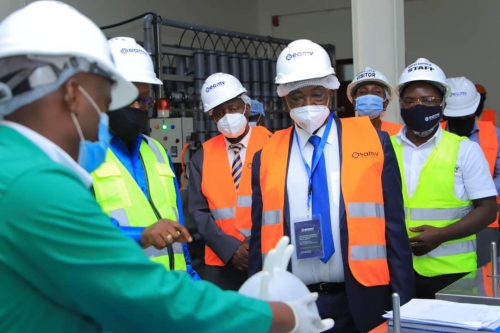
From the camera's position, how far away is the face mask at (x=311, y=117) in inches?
110

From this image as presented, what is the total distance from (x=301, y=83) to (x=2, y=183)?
6.32 ft

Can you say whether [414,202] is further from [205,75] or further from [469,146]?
[205,75]

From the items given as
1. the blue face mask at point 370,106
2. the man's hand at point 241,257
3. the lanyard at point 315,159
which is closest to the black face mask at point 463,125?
the blue face mask at point 370,106

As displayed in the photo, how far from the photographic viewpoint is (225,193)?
12.5 ft

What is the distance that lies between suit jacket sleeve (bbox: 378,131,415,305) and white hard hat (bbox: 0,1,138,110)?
1593 millimetres

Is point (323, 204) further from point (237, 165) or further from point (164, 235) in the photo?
point (237, 165)

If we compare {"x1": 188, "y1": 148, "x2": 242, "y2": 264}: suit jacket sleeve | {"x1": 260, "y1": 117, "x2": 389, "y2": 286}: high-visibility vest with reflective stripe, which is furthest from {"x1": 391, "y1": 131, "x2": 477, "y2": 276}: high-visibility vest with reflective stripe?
{"x1": 188, "y1": 148, "x2": 242, "y2": 264}: suit jacket sleeve

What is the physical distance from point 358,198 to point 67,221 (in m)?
1.67

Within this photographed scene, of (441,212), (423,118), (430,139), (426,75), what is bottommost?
(441,212)

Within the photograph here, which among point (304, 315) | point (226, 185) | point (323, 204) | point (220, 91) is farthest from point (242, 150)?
A: point (304, 315)

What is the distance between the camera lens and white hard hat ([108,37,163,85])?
277 cm

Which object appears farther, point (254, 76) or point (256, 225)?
point (254, 76)

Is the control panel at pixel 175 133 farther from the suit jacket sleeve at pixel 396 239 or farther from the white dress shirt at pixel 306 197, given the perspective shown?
the suit jacket sleeve at pixel 396 239

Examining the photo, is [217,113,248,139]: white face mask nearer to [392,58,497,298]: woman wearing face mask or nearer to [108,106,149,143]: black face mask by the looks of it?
[392,58,497,298]: woman wearing face mask
